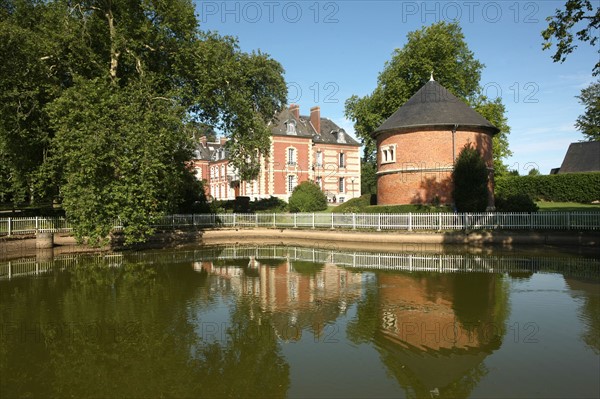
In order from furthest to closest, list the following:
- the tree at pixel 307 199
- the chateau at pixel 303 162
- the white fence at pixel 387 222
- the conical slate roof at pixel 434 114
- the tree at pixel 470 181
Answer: the chateau at pixel 303 162 < the tree at pixel 307 199 < the conical slate roof at pixel 434 114 < the tree at pixel 470 181 < the white fence at pixel 387 222

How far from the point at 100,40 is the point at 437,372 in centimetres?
2319

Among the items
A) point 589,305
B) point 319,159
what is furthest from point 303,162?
point 589,305

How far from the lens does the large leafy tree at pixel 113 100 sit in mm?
19141

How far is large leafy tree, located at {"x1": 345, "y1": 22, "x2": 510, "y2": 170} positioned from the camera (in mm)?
38406

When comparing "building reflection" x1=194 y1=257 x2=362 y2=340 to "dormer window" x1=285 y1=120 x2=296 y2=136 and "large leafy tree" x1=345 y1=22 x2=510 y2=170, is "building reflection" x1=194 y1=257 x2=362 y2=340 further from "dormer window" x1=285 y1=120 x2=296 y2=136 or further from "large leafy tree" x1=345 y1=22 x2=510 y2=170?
"dormer window" x1=285 y1=120 x2=296 y2=136

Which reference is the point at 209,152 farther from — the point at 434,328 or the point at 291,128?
the point at 434,328

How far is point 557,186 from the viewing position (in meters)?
42.8

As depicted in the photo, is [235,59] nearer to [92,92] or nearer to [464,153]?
[92,92]

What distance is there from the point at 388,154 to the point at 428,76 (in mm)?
11569

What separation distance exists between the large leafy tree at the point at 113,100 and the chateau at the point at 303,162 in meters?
21.1

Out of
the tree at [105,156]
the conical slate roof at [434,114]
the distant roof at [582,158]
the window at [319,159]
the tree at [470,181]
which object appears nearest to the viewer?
the tree at [105,156]

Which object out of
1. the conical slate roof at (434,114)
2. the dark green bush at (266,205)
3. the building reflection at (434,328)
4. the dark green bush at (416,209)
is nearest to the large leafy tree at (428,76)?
the conical slate roof at (434,114)

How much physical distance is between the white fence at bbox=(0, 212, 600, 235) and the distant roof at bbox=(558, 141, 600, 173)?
113ft

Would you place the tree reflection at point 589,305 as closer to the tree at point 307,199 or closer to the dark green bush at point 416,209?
the dark green bush at point 416,209
